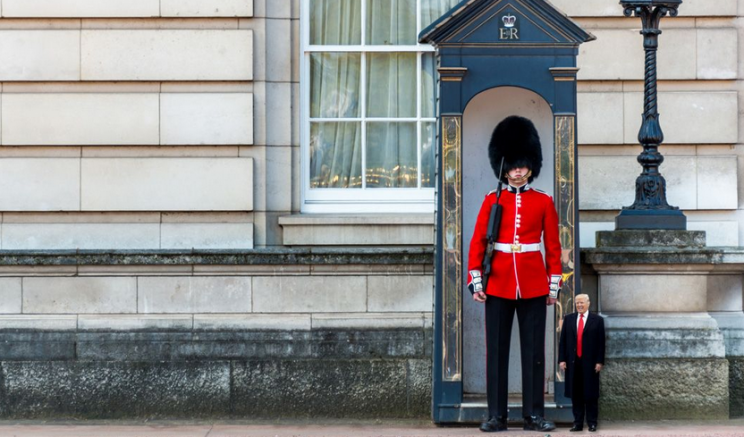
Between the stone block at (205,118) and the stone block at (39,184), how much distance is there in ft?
2.65

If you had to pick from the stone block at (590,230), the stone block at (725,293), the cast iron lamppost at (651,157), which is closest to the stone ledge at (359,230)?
the stone block at (590,230)

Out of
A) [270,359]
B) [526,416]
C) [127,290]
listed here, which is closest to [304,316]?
[270,359]

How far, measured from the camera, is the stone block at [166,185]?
10.1 m

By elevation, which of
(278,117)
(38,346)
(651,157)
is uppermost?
(278,117)

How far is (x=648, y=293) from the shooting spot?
9.61m

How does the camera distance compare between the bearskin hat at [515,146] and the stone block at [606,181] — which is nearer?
the bearskin hat at [515,146]

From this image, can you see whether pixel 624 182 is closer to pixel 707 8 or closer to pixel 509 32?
pixel 707 8

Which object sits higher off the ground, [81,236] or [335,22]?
[335,22]

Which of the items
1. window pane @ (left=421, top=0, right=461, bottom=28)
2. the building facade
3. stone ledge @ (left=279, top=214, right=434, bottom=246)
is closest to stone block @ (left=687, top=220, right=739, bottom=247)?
the building facade

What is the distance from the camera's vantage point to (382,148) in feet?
34.6

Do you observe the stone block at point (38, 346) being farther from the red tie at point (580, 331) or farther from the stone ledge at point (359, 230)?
the red tie at point (580, 331)

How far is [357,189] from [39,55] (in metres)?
2.80

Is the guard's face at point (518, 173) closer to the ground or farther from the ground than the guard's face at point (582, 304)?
farther from the ground

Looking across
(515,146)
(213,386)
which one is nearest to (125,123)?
(213,386)
